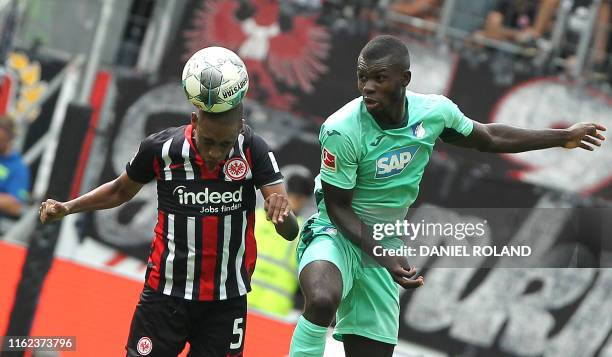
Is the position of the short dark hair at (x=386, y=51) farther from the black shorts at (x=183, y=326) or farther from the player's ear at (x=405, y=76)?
the black shorts at (x=183, y=326)

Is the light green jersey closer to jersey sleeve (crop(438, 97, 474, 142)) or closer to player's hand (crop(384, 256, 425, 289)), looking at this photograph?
jersey sleeve (crop(438, 97, 474, 142))

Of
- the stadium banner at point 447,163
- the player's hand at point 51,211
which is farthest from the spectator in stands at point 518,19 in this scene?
the player's hand at point 51,211

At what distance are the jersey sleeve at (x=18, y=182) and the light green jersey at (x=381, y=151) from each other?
6.88 metres

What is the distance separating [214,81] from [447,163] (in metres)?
6.76

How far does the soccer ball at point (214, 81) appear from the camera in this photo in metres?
6.07

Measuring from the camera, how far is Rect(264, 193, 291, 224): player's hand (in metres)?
5.84

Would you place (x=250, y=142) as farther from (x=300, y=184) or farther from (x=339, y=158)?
(x=300, y=184)

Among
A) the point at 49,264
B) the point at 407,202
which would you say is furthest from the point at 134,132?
the point at 407,202

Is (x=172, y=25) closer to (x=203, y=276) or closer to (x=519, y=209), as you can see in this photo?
(x=519, y=209)

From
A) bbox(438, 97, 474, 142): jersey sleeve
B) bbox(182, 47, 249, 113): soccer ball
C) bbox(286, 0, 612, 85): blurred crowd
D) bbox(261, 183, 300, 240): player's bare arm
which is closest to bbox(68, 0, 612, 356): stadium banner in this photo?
bbox(286, 0, 612, 85): blurred crowd

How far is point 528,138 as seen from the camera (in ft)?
22.7

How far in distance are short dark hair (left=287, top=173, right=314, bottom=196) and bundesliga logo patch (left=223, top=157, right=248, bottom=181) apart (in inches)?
200

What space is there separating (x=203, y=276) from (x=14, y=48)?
7771mm

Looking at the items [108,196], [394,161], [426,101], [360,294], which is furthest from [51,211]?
[426,101]
